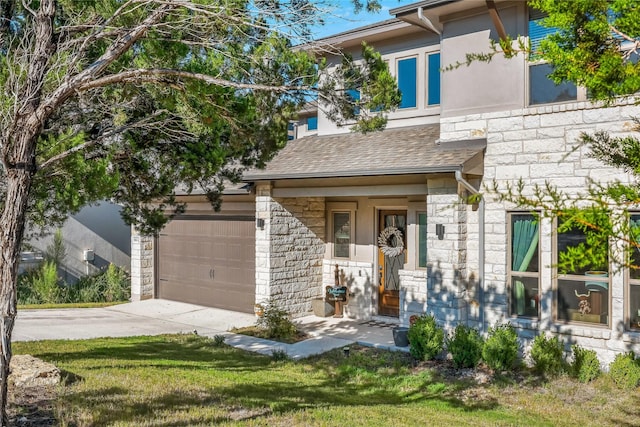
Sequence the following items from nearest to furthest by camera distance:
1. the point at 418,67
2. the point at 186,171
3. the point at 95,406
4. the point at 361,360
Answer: the point at 95,406, the point at 186,171, the point at 361,360, the point at 418,67

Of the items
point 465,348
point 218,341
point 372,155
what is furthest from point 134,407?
point 372,155

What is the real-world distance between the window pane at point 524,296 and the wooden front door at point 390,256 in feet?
10.2

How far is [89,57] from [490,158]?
626 cm

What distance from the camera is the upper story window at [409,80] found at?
11.1 metres

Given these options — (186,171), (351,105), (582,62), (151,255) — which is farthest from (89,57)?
(151,255)

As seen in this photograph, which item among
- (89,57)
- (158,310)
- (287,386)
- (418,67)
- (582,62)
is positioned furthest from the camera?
(158,310)

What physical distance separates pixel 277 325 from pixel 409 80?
5.71 m

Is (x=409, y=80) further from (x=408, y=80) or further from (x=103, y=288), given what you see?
(x=103, y=288)

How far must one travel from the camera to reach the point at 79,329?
11.1 metres

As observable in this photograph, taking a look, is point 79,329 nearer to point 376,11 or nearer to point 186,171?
point 186,171

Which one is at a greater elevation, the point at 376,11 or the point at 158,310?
the point at 376,11

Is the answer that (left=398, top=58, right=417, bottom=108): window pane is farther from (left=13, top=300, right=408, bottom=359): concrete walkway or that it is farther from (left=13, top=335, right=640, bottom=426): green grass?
(left=13, top=335, right=640, bottom=426): green grass

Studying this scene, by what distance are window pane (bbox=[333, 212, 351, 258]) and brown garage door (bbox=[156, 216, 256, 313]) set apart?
1946 mm

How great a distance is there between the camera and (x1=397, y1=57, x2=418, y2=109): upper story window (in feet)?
36.3
